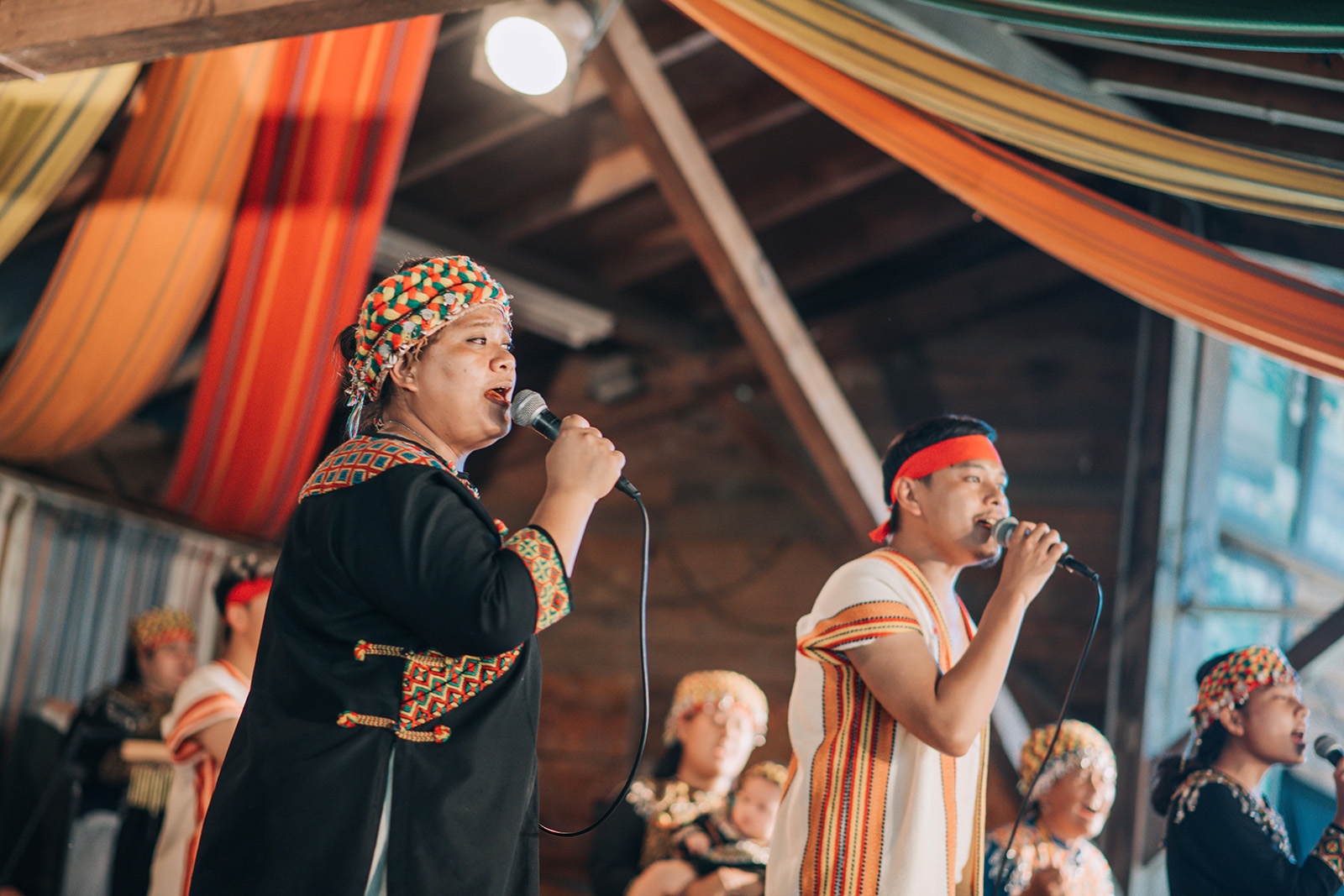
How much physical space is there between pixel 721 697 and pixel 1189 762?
1.41 metres

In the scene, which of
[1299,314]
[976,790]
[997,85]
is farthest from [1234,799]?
[997,85]

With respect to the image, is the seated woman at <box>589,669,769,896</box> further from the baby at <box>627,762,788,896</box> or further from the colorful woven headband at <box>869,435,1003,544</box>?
the colorful woven headband at <box>869,435,1003,544</box>

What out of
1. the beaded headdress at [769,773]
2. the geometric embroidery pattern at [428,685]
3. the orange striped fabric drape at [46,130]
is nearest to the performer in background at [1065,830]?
the beaded headdress at [769,773]

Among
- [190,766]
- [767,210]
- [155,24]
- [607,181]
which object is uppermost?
[767,210]

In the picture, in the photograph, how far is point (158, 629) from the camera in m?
→ 3.94

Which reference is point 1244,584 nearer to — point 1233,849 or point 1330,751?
point 1330,751

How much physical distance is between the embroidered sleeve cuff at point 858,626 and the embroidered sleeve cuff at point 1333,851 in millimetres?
860

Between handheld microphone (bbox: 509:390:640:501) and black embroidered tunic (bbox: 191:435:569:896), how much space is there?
16 centimetres

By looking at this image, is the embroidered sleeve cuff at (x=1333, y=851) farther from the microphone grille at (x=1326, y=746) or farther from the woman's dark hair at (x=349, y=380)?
the woman's dark hair at (x=349, y=380)

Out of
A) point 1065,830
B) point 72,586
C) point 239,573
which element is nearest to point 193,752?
point 239,573

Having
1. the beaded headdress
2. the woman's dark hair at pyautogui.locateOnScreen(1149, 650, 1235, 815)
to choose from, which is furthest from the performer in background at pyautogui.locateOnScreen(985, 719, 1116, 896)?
the beaded headdress

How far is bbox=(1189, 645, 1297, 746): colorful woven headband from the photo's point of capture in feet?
7.44

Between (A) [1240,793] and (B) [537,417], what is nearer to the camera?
(B) [537,417]

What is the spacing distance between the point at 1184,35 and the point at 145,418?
5423 mm
